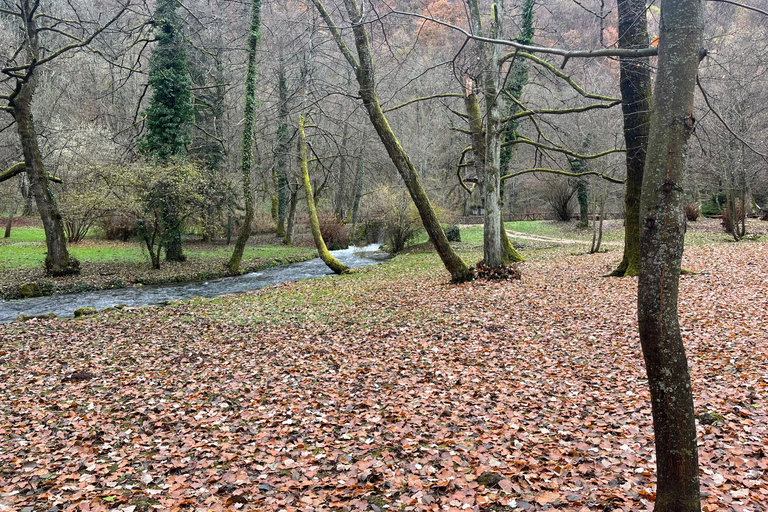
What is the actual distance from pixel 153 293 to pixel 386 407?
11728 mm

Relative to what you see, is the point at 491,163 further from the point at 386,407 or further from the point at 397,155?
the point at 386,407

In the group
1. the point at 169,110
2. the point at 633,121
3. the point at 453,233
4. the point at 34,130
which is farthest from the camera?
the point at 453,233

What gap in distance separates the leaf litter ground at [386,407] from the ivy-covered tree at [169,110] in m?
10.7

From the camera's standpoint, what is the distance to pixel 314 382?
6.13 m

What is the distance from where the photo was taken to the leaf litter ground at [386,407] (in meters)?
3.52

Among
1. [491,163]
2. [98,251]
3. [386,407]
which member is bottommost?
[386,407]

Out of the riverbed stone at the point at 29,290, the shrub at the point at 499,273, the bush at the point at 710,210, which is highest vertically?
the bush at the point at 710,210

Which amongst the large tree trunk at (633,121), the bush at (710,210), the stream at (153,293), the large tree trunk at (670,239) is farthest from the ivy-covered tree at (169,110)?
the bush at (710,210)

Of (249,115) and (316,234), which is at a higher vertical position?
(249,115)

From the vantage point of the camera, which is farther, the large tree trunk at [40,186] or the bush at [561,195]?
the bush at [561,195]

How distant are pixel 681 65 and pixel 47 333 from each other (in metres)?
10.9

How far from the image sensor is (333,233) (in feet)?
92.3

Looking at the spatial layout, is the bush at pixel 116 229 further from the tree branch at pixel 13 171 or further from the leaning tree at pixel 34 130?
the leaning tree at pixel 34 130

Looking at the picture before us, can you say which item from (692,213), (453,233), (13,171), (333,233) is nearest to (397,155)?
(13,171)
